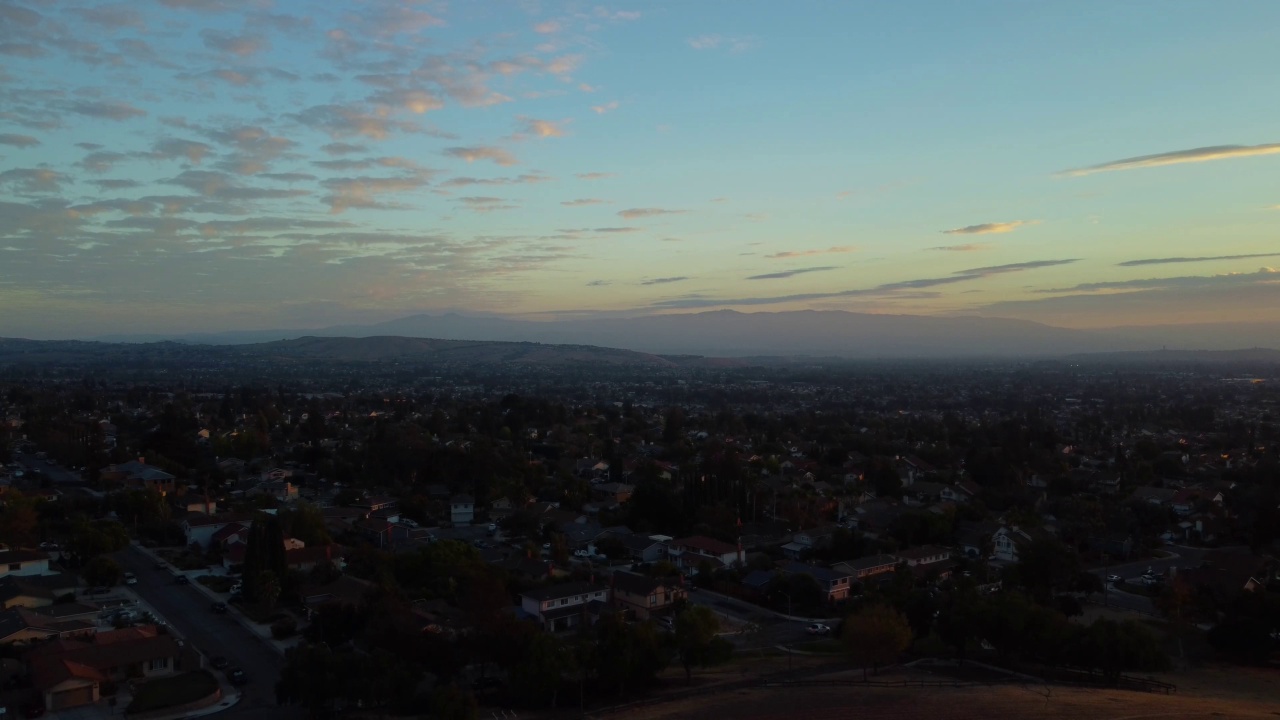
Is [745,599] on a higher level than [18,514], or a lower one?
lower

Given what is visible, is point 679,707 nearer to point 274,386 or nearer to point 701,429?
point 701,429

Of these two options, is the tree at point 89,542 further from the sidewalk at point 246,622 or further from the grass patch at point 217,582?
the grass patch at point 217,582

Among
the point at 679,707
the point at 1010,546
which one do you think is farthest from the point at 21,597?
the point at 1010,546

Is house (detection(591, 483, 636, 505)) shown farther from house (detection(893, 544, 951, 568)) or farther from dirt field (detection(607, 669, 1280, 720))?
dirt field (detection(607, 669, 1280, 720))

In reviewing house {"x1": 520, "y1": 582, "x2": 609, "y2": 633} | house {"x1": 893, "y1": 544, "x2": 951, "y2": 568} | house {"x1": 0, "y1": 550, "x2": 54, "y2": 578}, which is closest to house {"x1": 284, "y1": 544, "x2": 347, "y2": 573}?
house {"x1": 0, "y1": 550, "x2": 54, "y2": 578}

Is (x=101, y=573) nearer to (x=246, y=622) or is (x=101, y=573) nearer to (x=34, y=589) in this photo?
(x=34, y=589)

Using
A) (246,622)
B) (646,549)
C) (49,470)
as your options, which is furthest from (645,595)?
(49,470)
